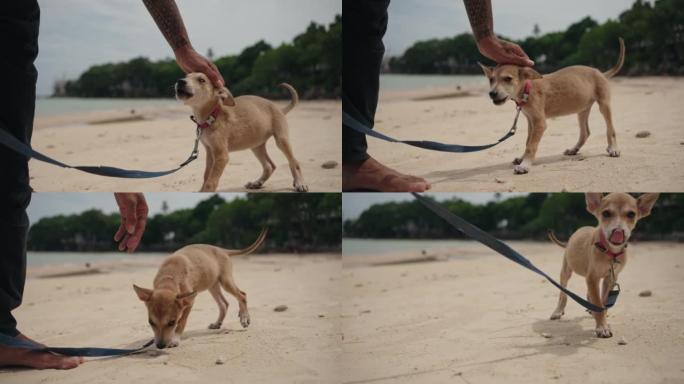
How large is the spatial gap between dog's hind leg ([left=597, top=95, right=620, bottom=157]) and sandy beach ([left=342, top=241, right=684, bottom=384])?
0.57 meters

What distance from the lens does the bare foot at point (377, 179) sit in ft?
11.9

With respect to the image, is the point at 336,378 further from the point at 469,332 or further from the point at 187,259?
the point at 187,259

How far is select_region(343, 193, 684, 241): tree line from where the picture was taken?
3932mm

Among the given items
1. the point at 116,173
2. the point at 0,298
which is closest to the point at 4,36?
the point at 116,173

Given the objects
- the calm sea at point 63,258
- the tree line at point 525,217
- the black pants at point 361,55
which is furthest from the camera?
the calm sea at point 63,258

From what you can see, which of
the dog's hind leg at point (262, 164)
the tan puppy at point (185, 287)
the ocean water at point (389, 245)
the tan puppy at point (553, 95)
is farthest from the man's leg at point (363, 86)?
the ocean water at point (389, 245)

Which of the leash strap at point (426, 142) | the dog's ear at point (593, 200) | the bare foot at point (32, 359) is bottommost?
the bare foot at point (32, 359)

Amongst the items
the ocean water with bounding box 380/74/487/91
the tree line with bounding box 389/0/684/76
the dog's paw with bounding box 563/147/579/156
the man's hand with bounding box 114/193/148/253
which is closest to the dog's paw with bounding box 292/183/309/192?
the man's hand with bounding box 114/193/148/253

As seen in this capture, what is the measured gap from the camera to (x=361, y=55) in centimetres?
348

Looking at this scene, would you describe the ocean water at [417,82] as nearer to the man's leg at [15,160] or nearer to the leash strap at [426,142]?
the leash strap at [426,142]

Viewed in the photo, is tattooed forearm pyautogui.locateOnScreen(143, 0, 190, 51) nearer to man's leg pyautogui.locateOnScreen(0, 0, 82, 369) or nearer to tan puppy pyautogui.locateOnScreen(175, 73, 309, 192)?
tan puppy pyautogui.locateOnScreen(175, 73, 309, 192)

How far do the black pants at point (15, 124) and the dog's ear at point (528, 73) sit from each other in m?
2.12

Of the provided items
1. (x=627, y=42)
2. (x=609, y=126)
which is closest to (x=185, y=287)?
(x=609, y=126)

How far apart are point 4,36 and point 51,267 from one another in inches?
69.3
